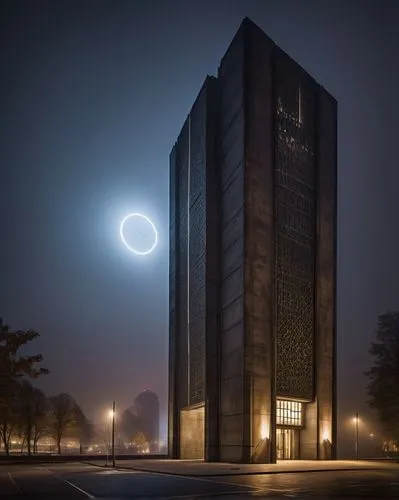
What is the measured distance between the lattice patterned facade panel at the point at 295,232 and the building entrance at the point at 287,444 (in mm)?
3791

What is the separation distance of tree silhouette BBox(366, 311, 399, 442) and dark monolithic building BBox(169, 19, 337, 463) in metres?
8.54

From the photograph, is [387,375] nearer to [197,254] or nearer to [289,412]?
[289,412]

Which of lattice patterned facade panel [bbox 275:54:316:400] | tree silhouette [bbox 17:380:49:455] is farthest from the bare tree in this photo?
lattice patterned facade panel [bbox 275:54:316:400]

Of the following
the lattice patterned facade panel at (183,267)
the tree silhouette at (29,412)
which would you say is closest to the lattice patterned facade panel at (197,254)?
the lattice patterned facade panel at (183,267)

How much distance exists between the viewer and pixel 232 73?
53.5 m

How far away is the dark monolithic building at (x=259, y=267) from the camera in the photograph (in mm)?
46906

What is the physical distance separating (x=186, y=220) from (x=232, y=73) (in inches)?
641

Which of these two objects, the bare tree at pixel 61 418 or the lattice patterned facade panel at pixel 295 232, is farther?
the bare tree at pixel 61 418

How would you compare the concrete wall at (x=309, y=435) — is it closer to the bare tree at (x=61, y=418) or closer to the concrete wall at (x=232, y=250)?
the concrete wall at (x=232, y=250)

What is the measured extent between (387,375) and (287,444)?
46.8 ft

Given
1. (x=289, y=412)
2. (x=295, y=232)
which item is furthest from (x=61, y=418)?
(x=295, y=232)

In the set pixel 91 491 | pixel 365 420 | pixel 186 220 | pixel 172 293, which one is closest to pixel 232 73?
pixel 186 220

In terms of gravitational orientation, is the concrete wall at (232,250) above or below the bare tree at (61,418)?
above

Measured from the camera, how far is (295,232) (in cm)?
5316
